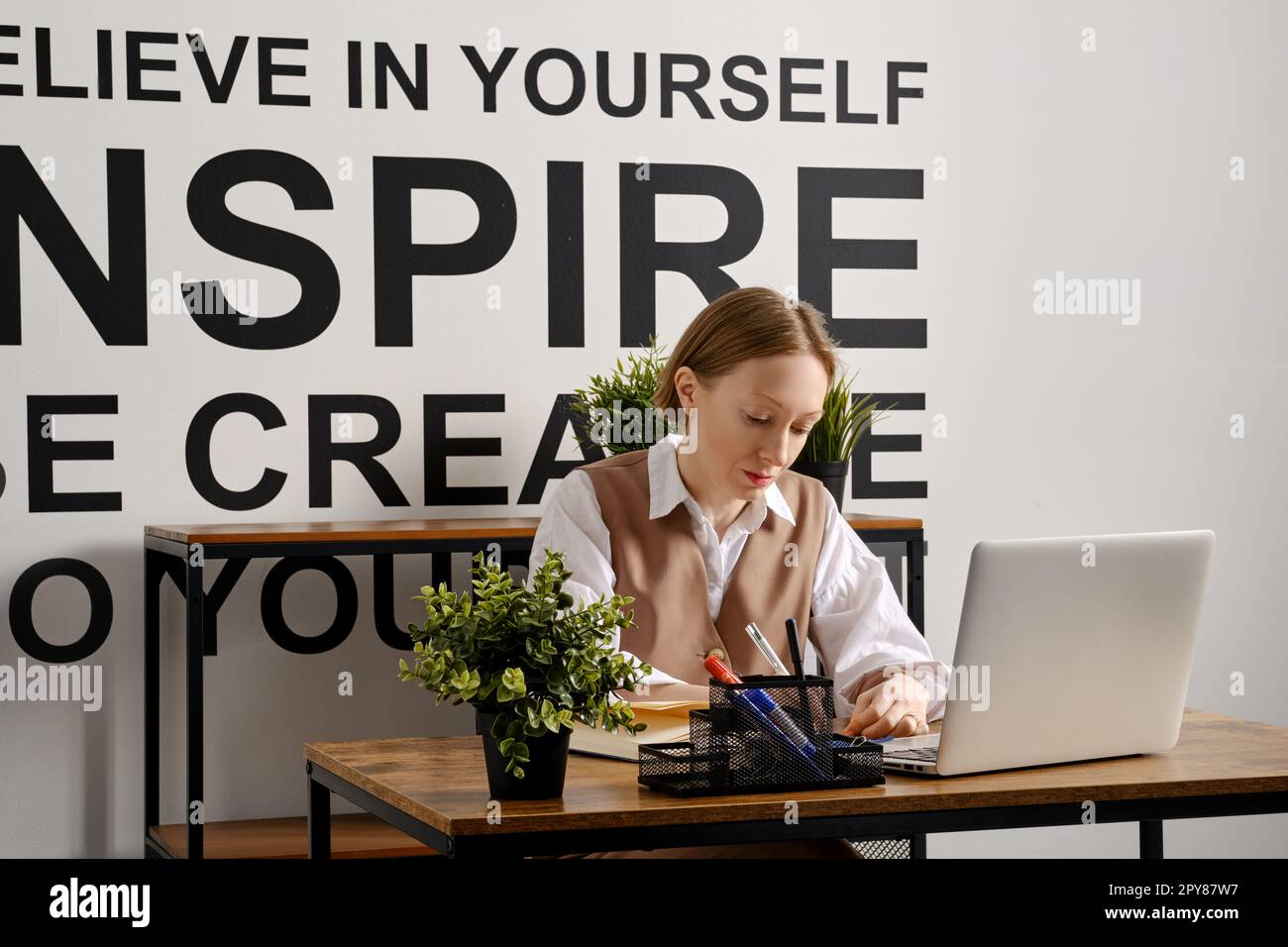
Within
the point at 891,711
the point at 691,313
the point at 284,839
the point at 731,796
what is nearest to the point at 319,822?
the point at 731,796

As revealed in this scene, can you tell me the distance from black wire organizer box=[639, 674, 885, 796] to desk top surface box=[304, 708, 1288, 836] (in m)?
0.02

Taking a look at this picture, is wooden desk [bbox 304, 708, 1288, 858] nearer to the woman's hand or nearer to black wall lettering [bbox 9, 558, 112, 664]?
the woman's hand

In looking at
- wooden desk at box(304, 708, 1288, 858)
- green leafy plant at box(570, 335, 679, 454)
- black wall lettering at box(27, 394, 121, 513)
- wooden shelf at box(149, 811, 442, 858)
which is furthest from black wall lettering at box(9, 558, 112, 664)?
wooden desk at box(304, 708, 1288, 858)

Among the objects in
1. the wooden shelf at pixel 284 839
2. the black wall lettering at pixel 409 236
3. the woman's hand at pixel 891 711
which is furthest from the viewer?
the black wall lettering at pixel 409 236

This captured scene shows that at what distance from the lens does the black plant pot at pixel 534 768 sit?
1564 mm

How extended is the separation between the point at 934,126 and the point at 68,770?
2.53 metres

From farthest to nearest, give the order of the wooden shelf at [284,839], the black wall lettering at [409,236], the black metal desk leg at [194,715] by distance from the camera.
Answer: the black wall lettering at [409,236], the wooden shelf at [284,839], the black metal desk leg at [194,715]

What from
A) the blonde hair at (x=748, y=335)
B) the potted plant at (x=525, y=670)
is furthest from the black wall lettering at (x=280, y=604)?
the potted plant at (x=525, y=670)

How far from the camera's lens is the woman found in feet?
7.68

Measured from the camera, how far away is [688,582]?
95.7 inches

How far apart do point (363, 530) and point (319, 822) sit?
107cm
